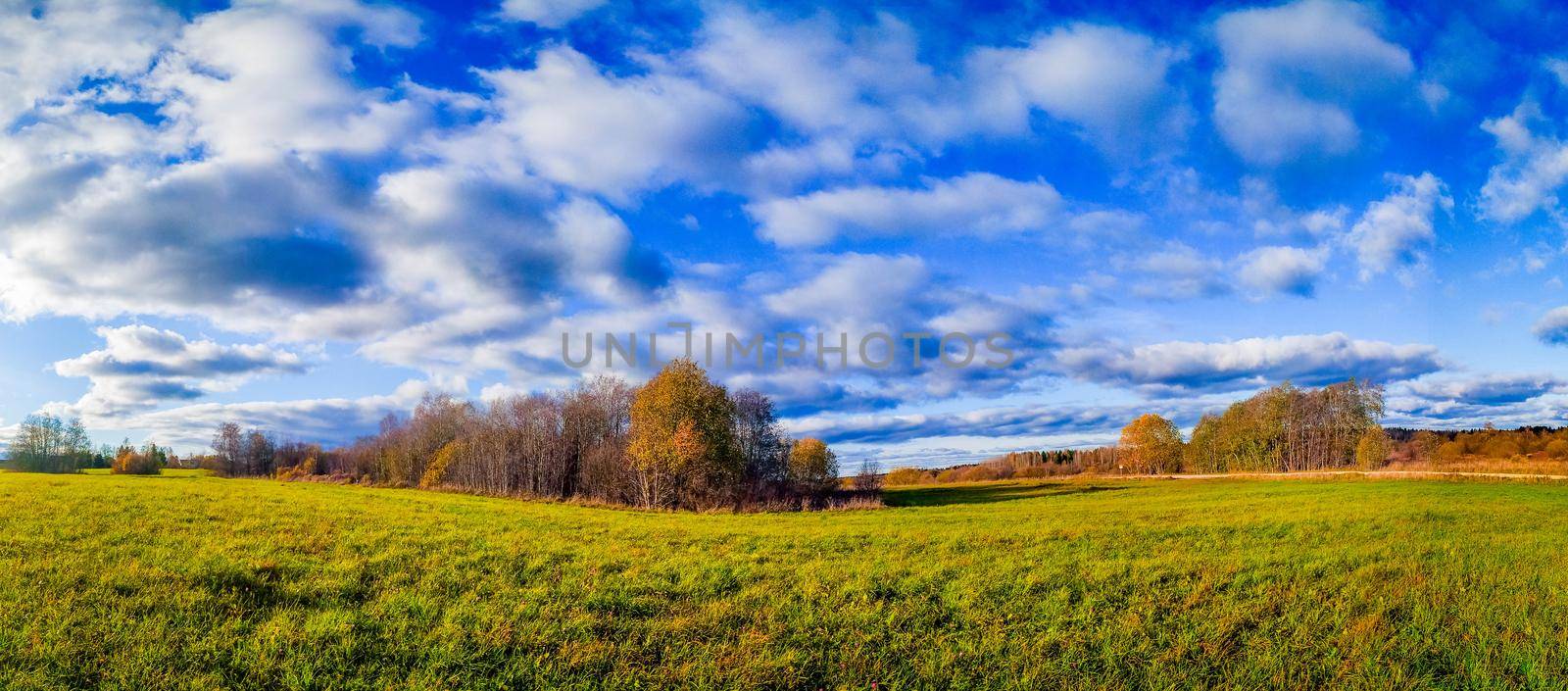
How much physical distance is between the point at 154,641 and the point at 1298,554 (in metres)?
18.6

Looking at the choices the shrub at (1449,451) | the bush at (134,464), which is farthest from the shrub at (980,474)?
the bush at (134,464)

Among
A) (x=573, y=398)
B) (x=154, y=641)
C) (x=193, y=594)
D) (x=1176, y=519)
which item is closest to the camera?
(x=154, y=641)

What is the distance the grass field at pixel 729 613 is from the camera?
22.9 feet

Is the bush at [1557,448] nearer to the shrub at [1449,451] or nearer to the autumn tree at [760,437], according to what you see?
the shrub at [1449,451]

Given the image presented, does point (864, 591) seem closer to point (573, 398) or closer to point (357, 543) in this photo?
point (357, 543)

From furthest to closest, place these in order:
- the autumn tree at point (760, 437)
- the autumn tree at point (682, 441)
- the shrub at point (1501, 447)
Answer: the shrub at point (1501, 447), the autumn tree at point (760, 437), the autumn tree at point (682, 441)

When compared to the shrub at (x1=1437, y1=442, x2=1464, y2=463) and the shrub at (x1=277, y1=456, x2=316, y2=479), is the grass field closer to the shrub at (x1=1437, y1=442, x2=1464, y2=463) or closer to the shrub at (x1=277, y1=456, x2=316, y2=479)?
the shrub at (x1=1437, y1=442, x2=1464, y2=463)

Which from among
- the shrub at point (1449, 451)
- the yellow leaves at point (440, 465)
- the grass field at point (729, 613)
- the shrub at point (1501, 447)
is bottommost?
the shrub at point (1501, 447)

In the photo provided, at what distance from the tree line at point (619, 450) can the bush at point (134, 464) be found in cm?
3294

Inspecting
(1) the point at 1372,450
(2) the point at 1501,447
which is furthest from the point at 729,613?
(2) the point at 1501,447

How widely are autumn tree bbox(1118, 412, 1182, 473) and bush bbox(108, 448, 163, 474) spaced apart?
17617 centimetres

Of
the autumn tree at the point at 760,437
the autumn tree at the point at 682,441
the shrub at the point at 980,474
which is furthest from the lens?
→ the shrub at the point at 980,474

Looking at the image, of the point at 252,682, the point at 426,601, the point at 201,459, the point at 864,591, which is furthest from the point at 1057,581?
the point at 201,459

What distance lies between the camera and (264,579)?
9.05 m
